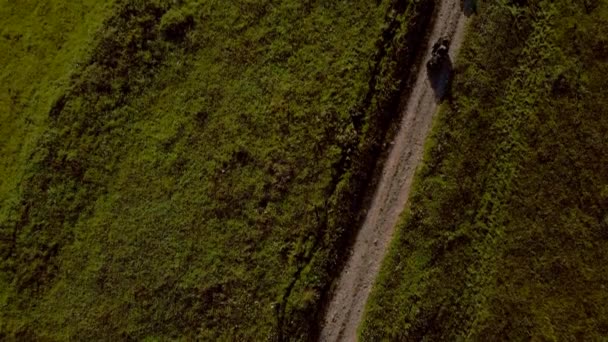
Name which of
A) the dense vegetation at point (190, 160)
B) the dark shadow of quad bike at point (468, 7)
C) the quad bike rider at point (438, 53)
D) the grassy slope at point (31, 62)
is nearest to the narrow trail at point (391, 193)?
the dark shadow of quad bike at point (468, 7)

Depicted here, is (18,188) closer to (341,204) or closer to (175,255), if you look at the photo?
(175,255)

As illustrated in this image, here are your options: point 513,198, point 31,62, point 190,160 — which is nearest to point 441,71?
point 513,198

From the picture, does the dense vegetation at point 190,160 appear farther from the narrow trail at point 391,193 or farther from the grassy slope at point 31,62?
the narrow trail at point 391,193

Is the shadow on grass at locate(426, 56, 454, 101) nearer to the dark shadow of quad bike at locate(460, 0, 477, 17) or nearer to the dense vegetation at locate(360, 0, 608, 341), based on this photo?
the dense vegetation at locate(360, 0, 608, 341)

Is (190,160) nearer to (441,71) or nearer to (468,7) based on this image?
(441,71)

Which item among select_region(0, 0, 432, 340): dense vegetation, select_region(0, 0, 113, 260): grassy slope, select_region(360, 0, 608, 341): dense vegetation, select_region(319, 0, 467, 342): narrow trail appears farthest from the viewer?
select_region(0, 0, 113, 260): grassy slope

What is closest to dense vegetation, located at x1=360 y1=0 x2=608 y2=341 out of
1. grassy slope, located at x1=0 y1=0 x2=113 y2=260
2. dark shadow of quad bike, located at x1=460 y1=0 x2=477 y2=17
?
dark shadow of quad bike, located at x1=460 y1=0 x2=477 y2=17
